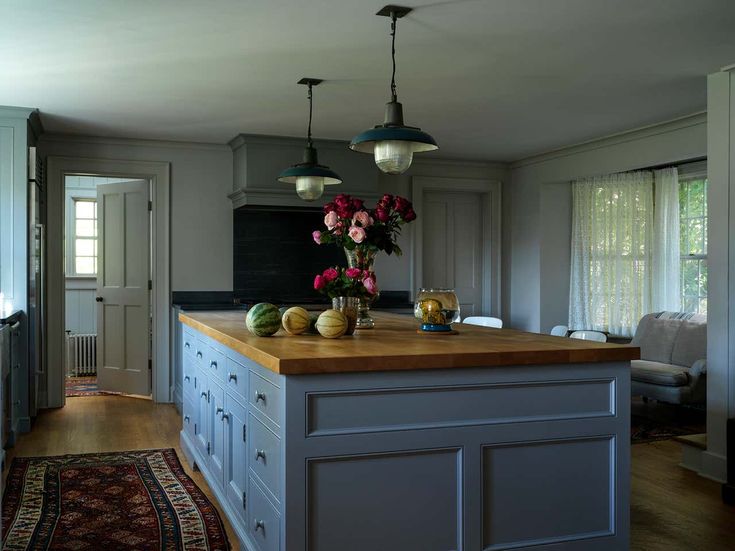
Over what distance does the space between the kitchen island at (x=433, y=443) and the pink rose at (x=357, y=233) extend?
2.18 feet

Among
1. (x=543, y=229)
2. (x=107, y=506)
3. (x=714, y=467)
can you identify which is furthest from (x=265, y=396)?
(x=543, y=229)

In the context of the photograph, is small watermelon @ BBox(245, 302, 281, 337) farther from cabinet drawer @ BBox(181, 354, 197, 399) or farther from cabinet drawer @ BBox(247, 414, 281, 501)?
cabinet drawer @ BBox(181, 354, 197, 399)

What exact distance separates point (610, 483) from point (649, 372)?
3714 mm

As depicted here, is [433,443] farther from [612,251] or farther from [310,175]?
[612,251]

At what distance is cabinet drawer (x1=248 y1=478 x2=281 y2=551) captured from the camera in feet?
7.89

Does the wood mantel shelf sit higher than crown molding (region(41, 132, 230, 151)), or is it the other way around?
crown molding (region(41, 132, 230, 151))

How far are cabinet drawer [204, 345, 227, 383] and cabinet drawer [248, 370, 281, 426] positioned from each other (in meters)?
0.60

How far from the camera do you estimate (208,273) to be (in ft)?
23.1

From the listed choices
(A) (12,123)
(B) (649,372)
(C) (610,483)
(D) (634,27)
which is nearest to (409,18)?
(D) (634,27)

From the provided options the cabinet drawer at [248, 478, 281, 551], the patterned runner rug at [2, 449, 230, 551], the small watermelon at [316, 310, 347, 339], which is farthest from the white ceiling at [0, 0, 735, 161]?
the patterned runner rug at [2, 449, 230, 551]

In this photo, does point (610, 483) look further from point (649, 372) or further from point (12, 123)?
point (12, 123)

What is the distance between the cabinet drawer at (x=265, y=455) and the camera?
93.4 inches

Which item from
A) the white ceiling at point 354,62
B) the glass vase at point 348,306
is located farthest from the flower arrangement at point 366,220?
the white ceiling at point 354,62

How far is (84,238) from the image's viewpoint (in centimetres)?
876
